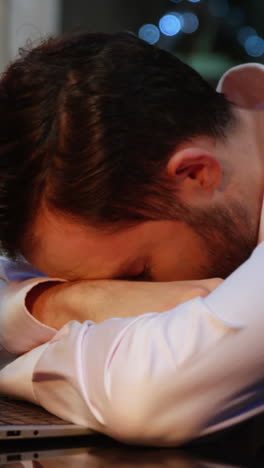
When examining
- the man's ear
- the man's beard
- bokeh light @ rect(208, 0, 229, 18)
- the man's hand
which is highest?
the man's ear

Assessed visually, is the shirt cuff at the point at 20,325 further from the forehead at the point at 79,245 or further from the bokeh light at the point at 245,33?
the bokeh light at the point at 245,33

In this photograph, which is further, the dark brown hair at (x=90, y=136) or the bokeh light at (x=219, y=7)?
the bokeh light at (x=219, y=7)

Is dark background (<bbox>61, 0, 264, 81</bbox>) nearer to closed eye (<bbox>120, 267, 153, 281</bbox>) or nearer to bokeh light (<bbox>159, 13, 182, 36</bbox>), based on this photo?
bokeh light (<bbox>159, 13, 182, 36</bbox>)

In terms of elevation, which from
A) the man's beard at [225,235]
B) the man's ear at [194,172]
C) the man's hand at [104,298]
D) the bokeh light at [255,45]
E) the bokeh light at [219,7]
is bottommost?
the bokeh light at [255,45]

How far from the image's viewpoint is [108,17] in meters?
3.02

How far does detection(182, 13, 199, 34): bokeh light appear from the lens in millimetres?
2961

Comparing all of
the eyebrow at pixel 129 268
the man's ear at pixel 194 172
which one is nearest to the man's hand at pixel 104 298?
the eyebrow at pixel 129 268

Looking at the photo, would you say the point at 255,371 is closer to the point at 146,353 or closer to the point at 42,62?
the point at 146,353

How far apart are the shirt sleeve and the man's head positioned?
0.14 m

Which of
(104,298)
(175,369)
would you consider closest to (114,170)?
(104,298)

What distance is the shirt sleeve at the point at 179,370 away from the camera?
0.69 m

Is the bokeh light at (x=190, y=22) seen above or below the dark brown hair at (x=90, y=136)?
below

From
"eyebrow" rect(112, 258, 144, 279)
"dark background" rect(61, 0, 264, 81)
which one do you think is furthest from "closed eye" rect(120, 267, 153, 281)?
"dark background" rect(61, 0, 264, 81)

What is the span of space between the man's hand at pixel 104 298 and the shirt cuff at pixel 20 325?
2cm
